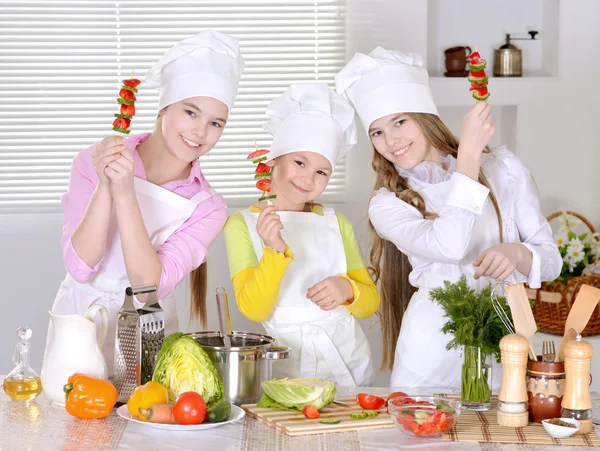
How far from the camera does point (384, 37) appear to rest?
400cm

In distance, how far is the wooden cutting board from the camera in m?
1.78

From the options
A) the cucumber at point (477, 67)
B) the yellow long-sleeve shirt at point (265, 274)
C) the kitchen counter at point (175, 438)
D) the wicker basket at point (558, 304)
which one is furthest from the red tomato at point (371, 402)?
the wicker basket at point (558, 304)

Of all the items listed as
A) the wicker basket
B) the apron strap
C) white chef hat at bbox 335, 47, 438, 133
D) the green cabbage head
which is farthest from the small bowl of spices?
the wicker basket

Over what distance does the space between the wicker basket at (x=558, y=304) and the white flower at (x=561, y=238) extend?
0.19 m

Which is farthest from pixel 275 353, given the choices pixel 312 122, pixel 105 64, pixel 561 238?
pixel 105 64

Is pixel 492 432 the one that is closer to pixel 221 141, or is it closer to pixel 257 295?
pixel 257 295

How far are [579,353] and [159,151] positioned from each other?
137cm

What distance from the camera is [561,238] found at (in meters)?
3.85

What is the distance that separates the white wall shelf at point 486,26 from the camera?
4.37 meters

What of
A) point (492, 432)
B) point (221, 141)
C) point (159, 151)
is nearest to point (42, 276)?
point (221, 141)

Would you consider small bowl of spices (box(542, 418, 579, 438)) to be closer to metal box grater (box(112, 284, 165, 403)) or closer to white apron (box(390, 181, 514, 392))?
white apron (box(390, 181, 514, 392))

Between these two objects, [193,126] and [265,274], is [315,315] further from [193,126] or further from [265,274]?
[193,126]

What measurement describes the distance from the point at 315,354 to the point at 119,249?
0.66 meters

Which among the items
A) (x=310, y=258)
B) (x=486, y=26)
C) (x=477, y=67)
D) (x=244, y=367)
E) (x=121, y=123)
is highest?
(x=486, y=26)
